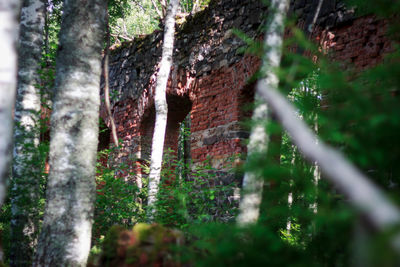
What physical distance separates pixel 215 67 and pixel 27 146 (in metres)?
3.47

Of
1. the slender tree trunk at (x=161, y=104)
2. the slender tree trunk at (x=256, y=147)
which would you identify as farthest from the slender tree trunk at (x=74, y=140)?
the slender tree trunk at (x=161, y=104)

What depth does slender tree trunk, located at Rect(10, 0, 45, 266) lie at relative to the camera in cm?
427

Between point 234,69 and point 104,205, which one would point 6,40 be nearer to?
point 104,205

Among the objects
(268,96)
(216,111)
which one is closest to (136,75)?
(216,111)

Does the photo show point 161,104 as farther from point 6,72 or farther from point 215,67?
point 6,72

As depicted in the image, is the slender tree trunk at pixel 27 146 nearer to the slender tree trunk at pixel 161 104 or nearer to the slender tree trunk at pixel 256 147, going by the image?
the slender tree trunk at pixel 161 104

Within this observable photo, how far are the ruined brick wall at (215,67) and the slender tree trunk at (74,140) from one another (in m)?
1.83

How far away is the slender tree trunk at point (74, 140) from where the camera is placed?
3010 mm

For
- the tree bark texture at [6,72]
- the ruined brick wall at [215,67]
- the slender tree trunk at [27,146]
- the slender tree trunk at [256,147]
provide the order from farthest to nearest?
1. the ruined brick wall at [215,67]
2. the slender tree trunk at [27,146]
3. the slender tree trunk at [256,147]
4. the tree bark texture at [6,72]

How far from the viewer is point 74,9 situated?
3.36m

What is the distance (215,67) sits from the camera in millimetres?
6484

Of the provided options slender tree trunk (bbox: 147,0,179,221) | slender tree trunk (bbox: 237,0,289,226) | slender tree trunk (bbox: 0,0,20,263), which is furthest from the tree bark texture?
slender tree trunk (bbox: 147,0,179,221)

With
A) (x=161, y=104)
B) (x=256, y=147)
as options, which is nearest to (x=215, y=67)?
(x=161, y=104)

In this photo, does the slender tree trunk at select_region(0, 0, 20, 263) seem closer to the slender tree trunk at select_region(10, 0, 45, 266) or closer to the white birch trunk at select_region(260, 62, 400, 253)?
the white birch trunk at select_region(260, 62, 400, 253)
